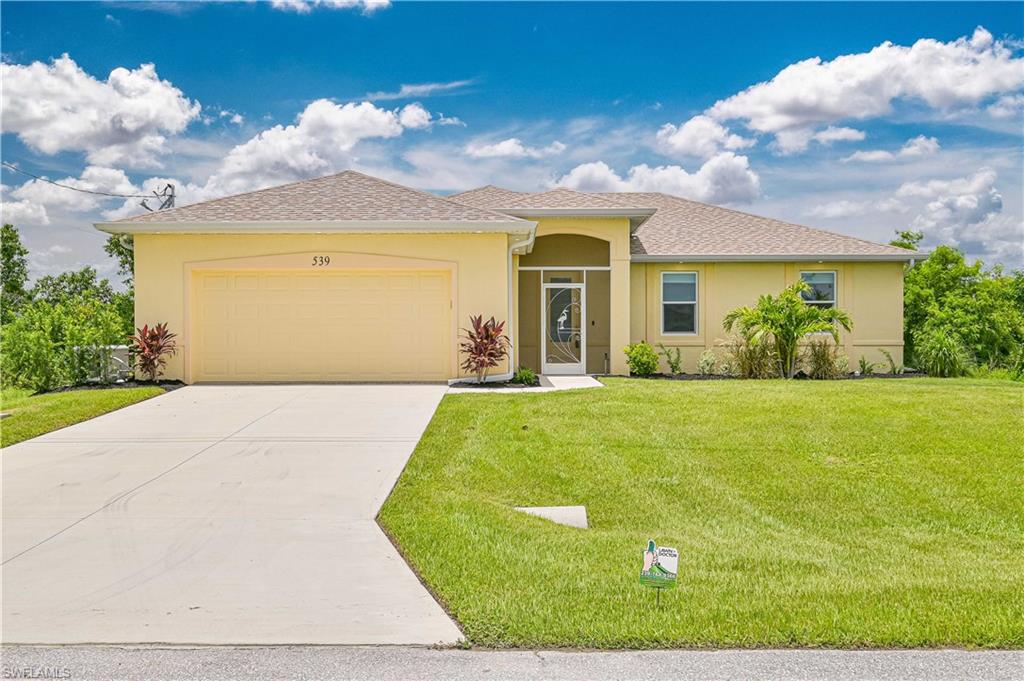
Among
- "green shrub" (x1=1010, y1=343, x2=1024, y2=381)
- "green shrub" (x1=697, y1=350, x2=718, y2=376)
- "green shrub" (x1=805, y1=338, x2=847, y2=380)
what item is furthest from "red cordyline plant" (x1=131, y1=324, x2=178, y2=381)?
"green shrub" (x1=1010, y1=343, x2=1024, y2=381)

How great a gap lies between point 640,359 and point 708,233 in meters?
5.01

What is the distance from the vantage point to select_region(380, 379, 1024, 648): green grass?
455 cm

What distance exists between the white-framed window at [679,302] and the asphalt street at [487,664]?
49.2 ft

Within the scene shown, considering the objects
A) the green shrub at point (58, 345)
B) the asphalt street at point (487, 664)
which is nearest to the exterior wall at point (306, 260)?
the green shrub at point (58, 345)

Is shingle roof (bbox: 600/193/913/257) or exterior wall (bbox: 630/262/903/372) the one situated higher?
shingle roof (bbox: 600/193/913/257)

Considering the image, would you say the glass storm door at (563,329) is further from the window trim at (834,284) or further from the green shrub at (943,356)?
the green shrub at (943,356)

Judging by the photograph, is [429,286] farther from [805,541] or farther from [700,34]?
[805,541]

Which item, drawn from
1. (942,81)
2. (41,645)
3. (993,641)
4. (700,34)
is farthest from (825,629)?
(942,81)

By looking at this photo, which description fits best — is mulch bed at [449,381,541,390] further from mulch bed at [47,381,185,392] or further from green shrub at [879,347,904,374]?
green shrub at [879,347,904,374]

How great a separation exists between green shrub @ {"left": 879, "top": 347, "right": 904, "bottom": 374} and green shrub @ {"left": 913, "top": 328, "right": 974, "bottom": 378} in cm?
57

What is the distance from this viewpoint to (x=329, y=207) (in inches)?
634

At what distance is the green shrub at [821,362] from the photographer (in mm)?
17359

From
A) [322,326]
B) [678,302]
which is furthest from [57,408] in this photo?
[678,302]

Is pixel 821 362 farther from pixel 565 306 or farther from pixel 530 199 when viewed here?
pixel 530 199
